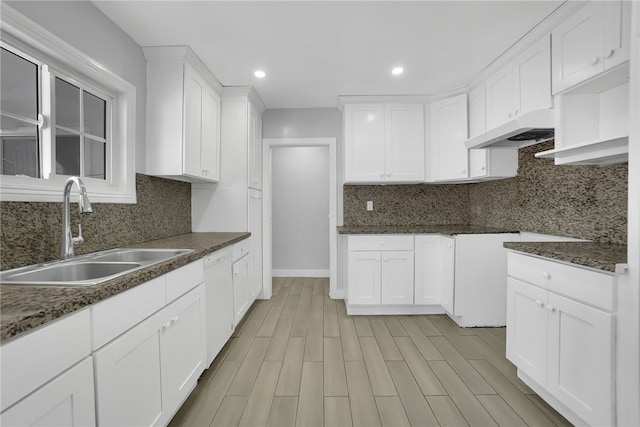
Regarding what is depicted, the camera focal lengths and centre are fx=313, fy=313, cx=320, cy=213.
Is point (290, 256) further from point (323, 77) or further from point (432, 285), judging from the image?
point (323, 77)

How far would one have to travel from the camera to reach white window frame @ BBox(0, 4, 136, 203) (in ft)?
4.77

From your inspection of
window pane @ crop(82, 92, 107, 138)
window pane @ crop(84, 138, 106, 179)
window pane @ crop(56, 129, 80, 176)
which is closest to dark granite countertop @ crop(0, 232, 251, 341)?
window pane @ crop(56, 129, 80, 176)

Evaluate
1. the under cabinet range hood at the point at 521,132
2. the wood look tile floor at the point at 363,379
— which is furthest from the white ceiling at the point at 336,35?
the wood look tile floor at the point at 363,379

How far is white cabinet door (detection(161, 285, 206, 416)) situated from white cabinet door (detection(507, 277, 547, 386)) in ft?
6.44

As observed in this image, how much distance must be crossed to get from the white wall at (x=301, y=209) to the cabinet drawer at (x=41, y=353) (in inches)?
169

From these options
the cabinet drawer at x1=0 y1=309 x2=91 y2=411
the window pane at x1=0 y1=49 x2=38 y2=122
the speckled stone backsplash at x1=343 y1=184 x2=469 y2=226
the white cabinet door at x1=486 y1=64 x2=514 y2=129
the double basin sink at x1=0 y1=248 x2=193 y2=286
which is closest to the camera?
the cabinet drawer at x1=0 y1=309 x2=91 y2=411

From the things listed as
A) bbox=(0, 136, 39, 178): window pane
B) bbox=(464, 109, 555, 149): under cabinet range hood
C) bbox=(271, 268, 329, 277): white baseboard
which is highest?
bbox=(464, 109, 555, 149): under cabinet range hood

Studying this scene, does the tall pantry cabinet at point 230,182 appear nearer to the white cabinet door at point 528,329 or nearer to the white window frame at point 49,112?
the white window frame at point 49,112

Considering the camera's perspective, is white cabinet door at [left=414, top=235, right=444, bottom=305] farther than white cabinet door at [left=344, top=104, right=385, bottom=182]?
No

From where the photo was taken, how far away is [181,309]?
5.47 ft

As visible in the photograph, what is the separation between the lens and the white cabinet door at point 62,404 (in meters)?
0.78

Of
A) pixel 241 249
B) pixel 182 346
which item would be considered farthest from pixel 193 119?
pixel 182 346

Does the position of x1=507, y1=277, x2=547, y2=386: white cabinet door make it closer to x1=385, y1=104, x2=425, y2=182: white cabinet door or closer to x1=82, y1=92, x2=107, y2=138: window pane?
x1=385, y1=104, x2=425, y2=182: white cabinet door

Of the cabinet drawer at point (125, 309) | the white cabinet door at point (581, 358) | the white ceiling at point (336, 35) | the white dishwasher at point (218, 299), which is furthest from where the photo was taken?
the white dishwasher at point (218, 299)
